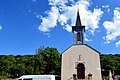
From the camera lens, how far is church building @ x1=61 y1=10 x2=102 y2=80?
34.1m

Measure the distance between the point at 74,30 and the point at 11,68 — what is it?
30.1 metres

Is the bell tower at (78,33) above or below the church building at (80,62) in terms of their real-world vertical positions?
above

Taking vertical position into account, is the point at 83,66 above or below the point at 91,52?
below

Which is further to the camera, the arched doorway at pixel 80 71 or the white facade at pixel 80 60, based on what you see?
the arched doorway at pixel 80 71

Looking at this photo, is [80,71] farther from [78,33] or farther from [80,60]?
[78,33]

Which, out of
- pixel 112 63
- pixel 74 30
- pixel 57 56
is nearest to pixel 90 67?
pixel 74 30

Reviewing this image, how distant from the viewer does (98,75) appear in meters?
33.6

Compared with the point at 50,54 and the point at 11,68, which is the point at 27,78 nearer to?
the point at 50,54

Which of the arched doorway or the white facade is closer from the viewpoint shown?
the white facade

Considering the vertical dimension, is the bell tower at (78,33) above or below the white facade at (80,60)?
above

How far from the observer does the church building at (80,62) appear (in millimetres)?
34094

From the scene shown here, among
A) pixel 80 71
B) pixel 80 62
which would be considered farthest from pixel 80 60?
pixel 80 71

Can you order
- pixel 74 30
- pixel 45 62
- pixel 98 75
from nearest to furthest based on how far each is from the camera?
pixel 98 75, pixel 74 30, pixel 45 62

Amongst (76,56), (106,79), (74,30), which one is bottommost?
(106,79)
